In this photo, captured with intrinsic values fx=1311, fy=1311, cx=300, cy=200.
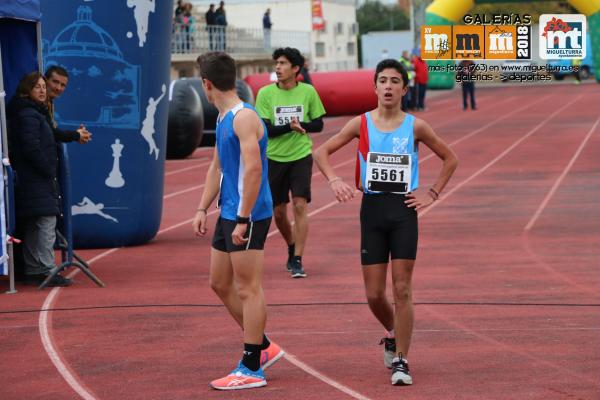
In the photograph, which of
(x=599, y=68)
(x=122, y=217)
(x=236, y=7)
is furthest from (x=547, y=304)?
(x=236, y=7)

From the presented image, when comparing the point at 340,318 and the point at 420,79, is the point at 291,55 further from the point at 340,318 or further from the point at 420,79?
the point at 420,79

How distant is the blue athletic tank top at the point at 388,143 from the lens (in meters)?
7.36

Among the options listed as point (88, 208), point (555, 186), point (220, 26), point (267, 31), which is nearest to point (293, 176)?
point (88, 208)

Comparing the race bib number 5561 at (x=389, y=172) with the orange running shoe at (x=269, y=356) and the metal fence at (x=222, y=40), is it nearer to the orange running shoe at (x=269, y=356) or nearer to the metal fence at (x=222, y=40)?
the orange running shoe at (x=269, y=356)

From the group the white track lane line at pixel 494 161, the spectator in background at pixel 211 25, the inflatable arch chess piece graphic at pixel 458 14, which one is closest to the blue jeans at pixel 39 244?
the white track lane line at pixel 494 161

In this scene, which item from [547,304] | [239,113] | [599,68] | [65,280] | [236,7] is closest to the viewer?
Answer: [239,113]

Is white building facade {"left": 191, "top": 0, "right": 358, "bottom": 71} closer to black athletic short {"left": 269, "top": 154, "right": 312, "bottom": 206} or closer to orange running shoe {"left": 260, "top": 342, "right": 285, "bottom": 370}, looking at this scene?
black athletic short {"left": 269, "top": 154, "right": 312, "bottom": 206}

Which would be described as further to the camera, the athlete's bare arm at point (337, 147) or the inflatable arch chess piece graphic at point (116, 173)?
the inflatable arch chess piece graphic at point (116, 173)

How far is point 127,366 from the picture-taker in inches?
311

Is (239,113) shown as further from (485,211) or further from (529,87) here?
(529,87)

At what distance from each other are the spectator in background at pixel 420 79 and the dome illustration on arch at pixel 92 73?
3159cm

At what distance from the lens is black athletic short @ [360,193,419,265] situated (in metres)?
7.29

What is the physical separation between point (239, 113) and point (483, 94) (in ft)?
174

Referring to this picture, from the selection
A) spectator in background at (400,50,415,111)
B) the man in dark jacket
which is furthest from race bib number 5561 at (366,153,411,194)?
spectator in background at (400,50,415,111)
